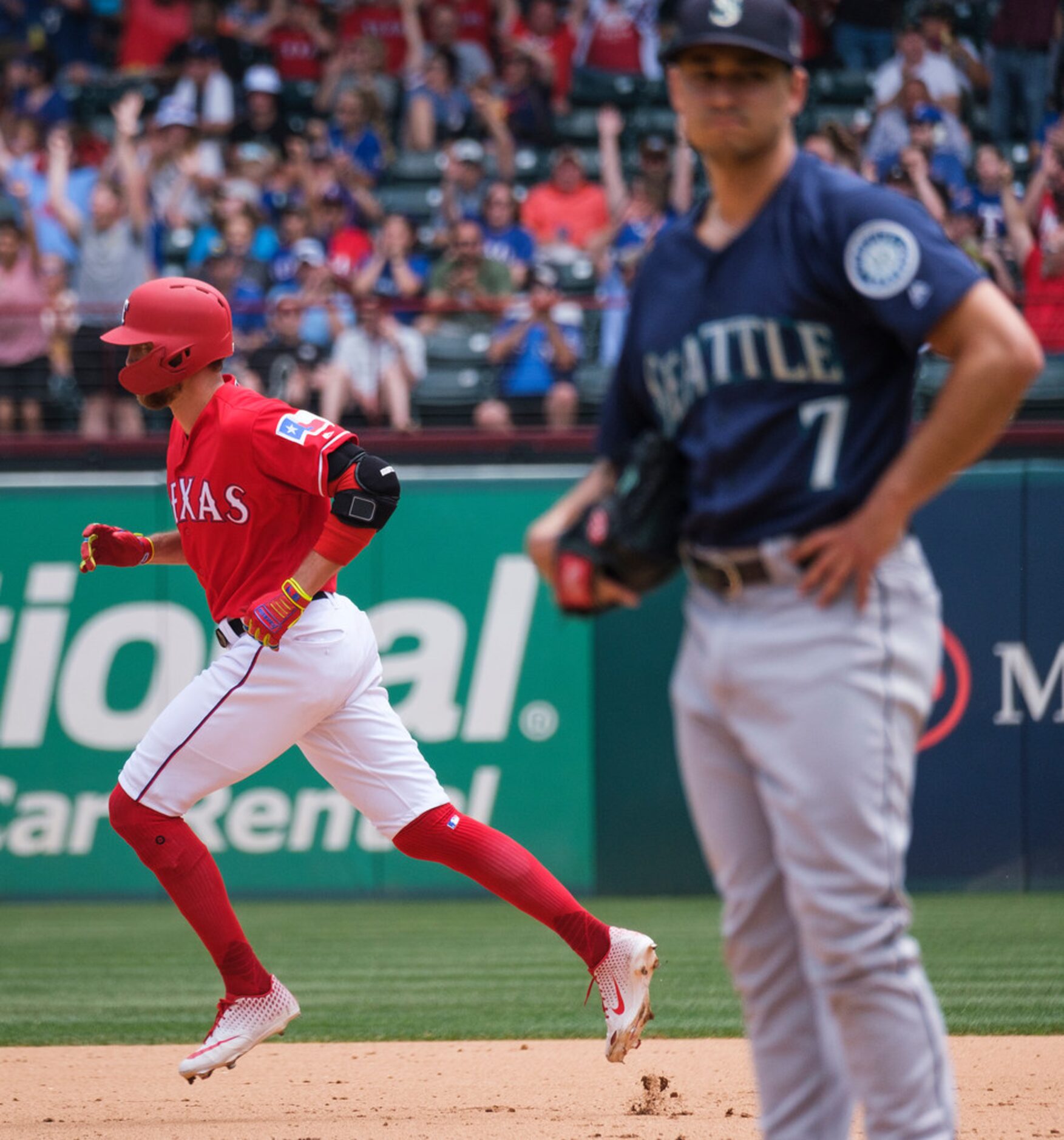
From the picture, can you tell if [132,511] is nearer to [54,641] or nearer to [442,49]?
[54,641]

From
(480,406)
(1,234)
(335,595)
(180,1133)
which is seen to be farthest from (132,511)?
(180,1133)

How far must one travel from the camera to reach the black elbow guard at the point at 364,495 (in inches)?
169

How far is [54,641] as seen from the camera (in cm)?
935

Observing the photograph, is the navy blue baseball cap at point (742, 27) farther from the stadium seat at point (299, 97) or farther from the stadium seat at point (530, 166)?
the stadium seat at point (299, 97)

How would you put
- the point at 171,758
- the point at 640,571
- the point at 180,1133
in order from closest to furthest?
the point at 640,571 < the point at 180,1133 < the point at 171,758

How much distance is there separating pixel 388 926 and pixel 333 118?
25.3 feet

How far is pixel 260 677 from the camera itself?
4.39 metres

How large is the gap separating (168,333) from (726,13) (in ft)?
7.46

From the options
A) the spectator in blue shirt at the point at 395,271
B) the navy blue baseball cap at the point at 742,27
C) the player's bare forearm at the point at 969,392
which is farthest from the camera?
the spectator in blue shirt at the point at 395,271

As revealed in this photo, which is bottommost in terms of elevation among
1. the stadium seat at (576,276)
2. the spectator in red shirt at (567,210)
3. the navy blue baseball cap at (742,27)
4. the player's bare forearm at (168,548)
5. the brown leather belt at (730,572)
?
the stadium seat at (576,276)

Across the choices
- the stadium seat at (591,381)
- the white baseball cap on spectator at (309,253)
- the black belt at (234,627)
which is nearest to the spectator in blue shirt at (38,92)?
the white baseball cap on spectator at (309,253)

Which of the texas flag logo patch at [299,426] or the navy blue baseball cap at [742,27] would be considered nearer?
the navy blue baseball cap at [742,27]

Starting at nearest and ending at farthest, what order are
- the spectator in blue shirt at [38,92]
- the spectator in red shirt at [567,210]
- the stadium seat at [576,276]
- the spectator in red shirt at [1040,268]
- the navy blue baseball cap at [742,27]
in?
1. the navy blue baseball cap at [742,27]
2. the spectator in red shirt at [1040,268]
3. the stadium seat at [576,276]
4. the spectator in red shirt at [567,210]
5. the spectator in blue shirt at [38,92]

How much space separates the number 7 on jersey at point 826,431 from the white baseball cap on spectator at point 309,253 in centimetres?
889
